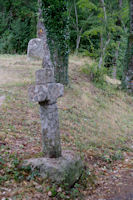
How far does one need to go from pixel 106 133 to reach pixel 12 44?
20.6 meters

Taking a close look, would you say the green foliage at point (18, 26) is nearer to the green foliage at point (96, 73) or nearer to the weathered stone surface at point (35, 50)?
the weathered stone surface at point (35, 50)

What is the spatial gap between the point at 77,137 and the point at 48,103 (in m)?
2.70

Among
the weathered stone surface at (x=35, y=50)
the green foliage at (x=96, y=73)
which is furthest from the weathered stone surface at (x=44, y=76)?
the weathered stone surface at (x=35, y=50)

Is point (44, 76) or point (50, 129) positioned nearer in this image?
point (44, 76)

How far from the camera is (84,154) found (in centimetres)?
549

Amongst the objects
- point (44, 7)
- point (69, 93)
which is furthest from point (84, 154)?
point (44, 7)

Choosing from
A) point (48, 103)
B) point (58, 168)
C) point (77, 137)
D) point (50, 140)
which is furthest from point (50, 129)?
point (77, 137)

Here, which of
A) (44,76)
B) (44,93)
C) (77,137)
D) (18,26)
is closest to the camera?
(44,93)

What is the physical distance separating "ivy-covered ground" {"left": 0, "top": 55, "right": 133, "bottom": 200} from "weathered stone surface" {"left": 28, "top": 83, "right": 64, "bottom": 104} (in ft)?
4.39

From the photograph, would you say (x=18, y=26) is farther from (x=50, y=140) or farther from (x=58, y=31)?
(x=50, y=140)

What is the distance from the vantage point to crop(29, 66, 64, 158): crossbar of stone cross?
3773 mm

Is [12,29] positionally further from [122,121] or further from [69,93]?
[122,121]

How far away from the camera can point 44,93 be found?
3.75m

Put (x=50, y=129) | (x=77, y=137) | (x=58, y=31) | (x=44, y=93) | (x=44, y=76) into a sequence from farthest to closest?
(x=58, y=31) < (x=77, y=137) < (x=50, y=129) < (x=44, y=76) < (x=44, y=93)
